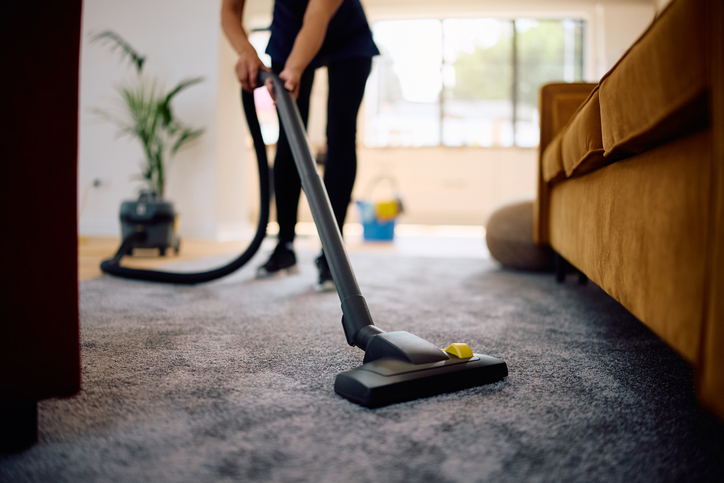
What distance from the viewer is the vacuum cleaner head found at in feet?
1.72

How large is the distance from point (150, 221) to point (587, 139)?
1924 mm

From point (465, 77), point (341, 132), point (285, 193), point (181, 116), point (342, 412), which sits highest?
point (465, 77)

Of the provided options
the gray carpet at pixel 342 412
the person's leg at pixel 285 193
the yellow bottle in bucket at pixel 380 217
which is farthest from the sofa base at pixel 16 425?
the yellow bottle in bucket at pixel 380 217

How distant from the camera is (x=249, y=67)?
1093mm

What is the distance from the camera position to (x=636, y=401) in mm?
555

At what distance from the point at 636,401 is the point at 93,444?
22.5 inches

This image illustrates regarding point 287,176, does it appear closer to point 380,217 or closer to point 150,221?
point 150,221

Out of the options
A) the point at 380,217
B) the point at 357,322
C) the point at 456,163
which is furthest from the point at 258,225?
the point at 456,163

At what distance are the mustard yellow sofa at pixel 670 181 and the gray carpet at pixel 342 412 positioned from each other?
114mm

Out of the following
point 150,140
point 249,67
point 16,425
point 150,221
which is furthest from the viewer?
point 150,140

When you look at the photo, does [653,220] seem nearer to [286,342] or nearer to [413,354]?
[413,354]

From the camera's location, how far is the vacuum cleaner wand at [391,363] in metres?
0.53

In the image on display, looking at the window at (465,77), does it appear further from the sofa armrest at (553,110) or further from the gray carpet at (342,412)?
the gray carpet at (342,412)

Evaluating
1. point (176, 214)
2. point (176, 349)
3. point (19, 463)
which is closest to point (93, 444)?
point (19, 463)
